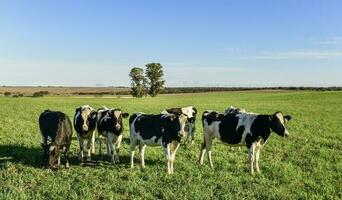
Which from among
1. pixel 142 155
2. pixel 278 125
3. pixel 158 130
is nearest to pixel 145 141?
pixel 142 155

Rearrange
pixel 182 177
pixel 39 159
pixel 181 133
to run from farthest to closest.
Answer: pixel 39 159, pixel 181 133, pixel 182 177

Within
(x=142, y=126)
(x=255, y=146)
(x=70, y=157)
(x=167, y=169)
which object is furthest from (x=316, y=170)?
(x=70, y=157)

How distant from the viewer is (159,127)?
14188mm

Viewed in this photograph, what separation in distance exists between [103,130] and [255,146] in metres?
5.65

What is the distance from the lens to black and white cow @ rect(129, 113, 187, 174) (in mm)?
13850

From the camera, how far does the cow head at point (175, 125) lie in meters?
13.8

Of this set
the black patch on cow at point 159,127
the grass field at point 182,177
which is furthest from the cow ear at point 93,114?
the black patch on cow at point 159,127

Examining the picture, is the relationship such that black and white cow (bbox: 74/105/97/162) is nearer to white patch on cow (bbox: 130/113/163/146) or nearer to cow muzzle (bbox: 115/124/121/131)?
cow muzzle (bbox: 115/124/121/131)

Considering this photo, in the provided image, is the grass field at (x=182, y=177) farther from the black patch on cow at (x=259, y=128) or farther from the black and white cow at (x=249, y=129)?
the black patch on cow at (x=259, y=128)

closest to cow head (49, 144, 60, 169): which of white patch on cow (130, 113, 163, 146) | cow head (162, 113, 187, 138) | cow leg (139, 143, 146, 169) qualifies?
white patch on cow (130, 113, 163, 146)

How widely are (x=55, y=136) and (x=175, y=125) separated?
4102 mm

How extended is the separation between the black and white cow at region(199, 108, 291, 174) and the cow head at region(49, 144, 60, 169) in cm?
501

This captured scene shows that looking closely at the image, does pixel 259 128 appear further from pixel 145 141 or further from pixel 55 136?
pixel 55 136

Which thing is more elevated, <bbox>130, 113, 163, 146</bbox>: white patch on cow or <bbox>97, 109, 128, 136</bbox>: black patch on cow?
<bbox>97, 109, 128, 136</bbox>: black patch on cow
